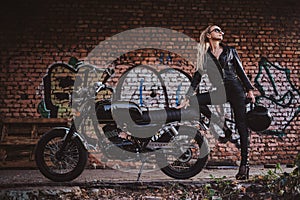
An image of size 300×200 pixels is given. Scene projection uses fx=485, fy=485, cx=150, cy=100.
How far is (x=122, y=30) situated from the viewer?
27.1 feet

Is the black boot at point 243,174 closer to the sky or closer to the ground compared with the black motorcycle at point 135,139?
closer to the ground

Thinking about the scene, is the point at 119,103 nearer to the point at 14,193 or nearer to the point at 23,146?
the point at 14,193

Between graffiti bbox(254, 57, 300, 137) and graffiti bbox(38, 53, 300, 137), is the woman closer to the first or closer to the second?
graffiti bbox(38, 53, 300, 137)

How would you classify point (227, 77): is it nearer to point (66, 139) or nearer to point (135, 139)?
point (135, 139)

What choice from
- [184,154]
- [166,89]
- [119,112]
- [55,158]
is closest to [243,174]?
[184,154]

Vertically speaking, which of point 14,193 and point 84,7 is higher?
point 84,7

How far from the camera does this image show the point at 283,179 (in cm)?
540

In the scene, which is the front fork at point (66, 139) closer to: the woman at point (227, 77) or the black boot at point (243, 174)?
the woman at point (227, 77)

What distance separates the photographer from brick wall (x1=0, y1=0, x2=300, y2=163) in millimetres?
8078

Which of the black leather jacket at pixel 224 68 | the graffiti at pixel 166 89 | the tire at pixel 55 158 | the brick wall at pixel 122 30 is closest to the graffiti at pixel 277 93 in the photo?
the graffiti at pixel 166 89

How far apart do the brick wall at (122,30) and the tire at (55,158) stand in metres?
2.11

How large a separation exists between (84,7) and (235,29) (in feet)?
8.72

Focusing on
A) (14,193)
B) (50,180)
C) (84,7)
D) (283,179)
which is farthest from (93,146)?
(283,179)

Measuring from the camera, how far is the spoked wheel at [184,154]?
6.21 m
